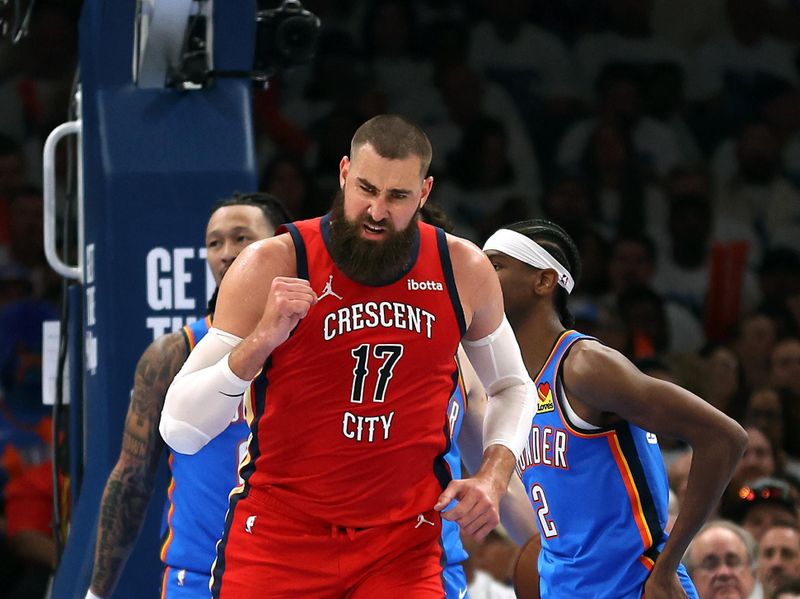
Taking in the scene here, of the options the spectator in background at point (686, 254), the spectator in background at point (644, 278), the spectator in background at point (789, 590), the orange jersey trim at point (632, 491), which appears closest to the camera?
the orange jersey trim at point (632, 491)

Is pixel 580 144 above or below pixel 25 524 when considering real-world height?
above

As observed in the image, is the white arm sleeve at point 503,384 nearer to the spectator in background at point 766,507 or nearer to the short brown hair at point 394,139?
the short brown hair at point 394,139

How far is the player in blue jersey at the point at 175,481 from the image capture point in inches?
181

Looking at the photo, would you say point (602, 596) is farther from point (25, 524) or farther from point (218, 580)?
point (25, 524)

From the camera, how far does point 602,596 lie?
14.5 ft

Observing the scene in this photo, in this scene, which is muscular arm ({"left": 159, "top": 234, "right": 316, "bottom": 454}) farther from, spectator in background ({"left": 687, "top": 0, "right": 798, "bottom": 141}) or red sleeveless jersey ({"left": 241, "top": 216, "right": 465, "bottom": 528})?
spectator in background ({"left": 687, "top": 0, "right": 798, "bottom": 141})

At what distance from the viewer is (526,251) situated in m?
4.74

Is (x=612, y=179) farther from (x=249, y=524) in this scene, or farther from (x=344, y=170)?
(x=249, y=524)

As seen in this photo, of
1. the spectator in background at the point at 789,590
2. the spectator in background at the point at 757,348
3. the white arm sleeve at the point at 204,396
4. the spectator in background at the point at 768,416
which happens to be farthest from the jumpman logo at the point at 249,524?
the spectator in background at the point at 757,348

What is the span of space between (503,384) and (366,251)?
620 mm

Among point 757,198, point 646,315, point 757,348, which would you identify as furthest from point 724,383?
point 757,198

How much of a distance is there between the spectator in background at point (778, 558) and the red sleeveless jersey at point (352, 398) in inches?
130

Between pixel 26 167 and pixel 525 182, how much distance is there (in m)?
3.41

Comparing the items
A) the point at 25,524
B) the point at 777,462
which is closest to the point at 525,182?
the point at 777,462
